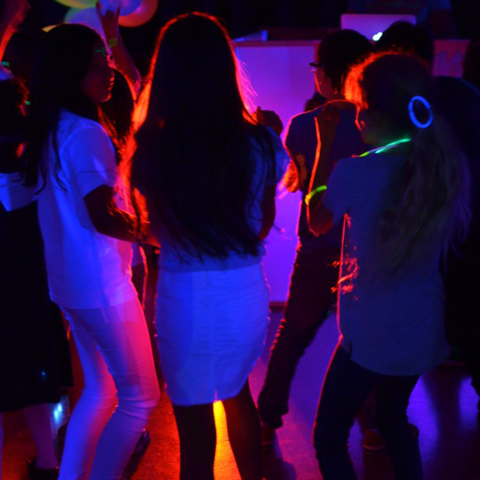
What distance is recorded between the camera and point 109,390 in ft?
6.32

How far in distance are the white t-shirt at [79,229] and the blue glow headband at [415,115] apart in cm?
78

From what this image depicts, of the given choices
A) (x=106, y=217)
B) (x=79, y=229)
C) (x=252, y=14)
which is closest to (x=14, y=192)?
(x=79, y=229)

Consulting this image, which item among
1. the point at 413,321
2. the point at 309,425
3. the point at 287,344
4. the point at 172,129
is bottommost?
the point at 309,425

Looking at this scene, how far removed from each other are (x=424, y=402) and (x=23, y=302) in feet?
5.94

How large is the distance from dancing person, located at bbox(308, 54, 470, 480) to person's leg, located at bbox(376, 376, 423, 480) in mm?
13

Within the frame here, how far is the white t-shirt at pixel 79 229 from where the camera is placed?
1.65m

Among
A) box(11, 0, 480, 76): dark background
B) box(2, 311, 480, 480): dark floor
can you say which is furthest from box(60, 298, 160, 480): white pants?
box(11, 0, 480, 76): dark background

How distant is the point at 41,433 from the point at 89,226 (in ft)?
3.12

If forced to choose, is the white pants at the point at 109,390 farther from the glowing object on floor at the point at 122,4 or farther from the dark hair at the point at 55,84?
the glowing object on floor at the point at 122,4

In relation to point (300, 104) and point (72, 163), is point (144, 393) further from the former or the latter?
point (300, 104)

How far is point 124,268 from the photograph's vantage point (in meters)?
1.80

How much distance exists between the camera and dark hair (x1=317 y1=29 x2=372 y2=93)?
2.20m

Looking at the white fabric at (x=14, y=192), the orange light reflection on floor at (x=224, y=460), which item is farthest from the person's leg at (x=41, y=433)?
the white fabric at (x=14, y=192)

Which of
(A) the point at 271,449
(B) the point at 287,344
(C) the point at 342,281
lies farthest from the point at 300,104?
(C) the point at 342,281
